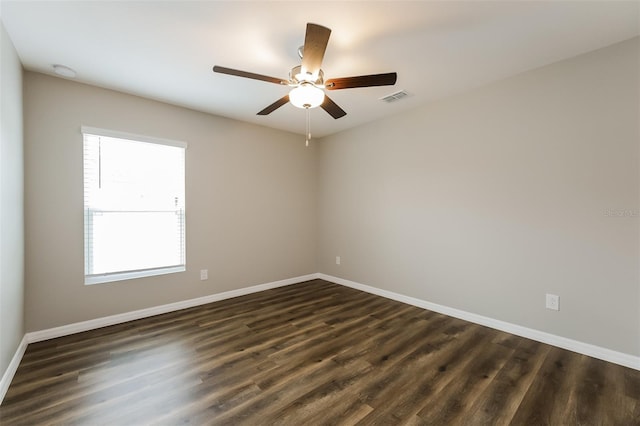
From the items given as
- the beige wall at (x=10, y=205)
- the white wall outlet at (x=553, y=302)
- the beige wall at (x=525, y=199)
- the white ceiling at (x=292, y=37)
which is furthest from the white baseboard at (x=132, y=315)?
the white wall outlet at (x=553, y=302)

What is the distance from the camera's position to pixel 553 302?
2.49 meters

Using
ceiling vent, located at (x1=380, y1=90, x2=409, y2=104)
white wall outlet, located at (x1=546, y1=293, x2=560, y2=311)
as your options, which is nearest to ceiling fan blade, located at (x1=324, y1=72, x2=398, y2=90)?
ceiling vent, located at (x1=380, y1=90, x2=409, y2=104)

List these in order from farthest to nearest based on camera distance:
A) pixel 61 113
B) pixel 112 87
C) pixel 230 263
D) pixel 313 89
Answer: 1. pixel 230 263
2. pixel 112 87
3. pixel 61 113
4. pixel 313 89

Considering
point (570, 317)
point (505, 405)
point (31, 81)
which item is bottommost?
point (505, 405)

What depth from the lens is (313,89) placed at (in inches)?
80.6

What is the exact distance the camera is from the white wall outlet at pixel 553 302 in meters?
2.47

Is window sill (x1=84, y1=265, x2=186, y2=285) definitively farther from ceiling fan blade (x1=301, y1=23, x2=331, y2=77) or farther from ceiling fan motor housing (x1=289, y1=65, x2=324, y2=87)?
ceiling fan blade (x1=301, y1=23, x2=331, y2=77)

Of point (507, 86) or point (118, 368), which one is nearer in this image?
point (118, 368)

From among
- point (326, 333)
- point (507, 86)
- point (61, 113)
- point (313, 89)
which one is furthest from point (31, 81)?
point (507, 86)

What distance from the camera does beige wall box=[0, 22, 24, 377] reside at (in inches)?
73.9

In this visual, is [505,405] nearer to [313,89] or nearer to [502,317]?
[502,317]

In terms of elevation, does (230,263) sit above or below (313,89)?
below

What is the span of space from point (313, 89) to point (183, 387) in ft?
7.57

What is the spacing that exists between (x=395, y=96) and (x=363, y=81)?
1.29 m
